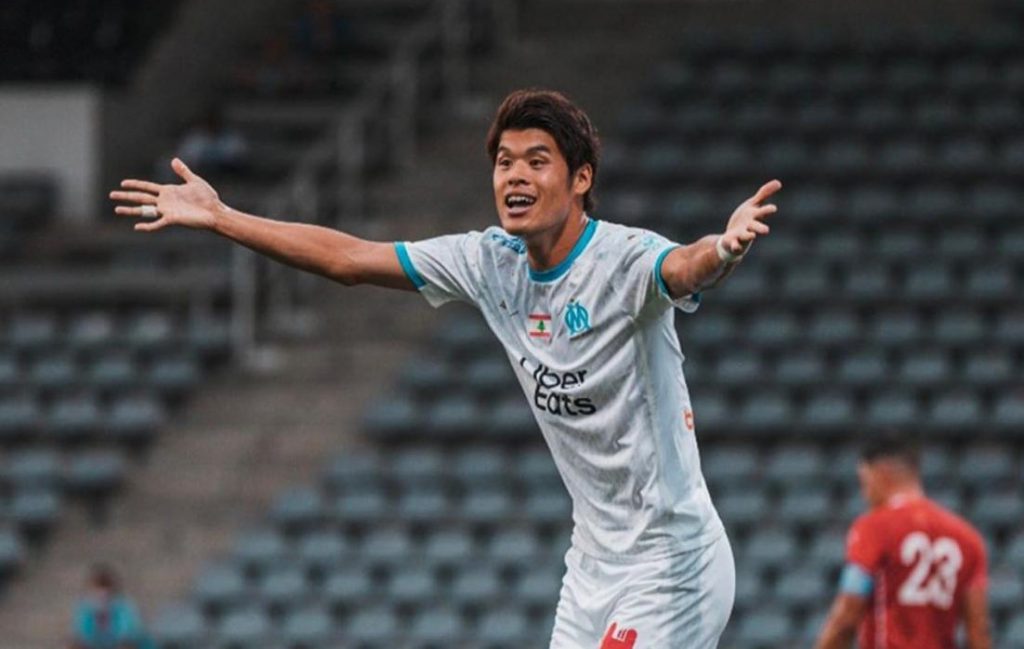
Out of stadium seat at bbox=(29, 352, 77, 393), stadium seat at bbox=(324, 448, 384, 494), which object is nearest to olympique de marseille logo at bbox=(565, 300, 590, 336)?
stadium seat at bbox=(324, 448, 384, 494)

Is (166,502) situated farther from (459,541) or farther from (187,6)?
(187,6)

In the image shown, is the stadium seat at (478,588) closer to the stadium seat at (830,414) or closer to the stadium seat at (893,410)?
the stadium seat at (830,414)

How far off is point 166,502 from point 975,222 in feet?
20.8

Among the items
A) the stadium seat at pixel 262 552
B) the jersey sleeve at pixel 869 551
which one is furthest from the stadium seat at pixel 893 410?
the jersey sleeve at pixel 869 551

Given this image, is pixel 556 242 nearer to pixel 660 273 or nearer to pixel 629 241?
pixel 629 241

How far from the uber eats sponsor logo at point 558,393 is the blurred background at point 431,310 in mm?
8523

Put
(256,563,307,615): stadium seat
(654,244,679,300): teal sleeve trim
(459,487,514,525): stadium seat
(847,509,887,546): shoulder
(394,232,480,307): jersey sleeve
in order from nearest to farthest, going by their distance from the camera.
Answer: (654,244,679,300): teal sleeve trim
(394,232,480,307): jersey sleeve
(847,509,887,546): shoulder
(256,563,307,615): stadium seat
(459,487,514,525): stadium seat

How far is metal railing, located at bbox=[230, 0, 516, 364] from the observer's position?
17.6 meters

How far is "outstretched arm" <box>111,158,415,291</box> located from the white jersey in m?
0.35

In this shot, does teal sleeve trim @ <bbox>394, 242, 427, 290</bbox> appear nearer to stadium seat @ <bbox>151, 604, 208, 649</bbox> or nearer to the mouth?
the mouth

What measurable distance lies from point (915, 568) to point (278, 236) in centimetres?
325

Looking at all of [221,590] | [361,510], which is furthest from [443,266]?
[361,510]

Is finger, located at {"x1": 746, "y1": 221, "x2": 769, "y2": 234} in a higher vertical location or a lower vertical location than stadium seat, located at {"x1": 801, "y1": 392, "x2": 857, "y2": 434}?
higher

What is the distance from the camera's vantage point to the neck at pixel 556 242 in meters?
5.46
